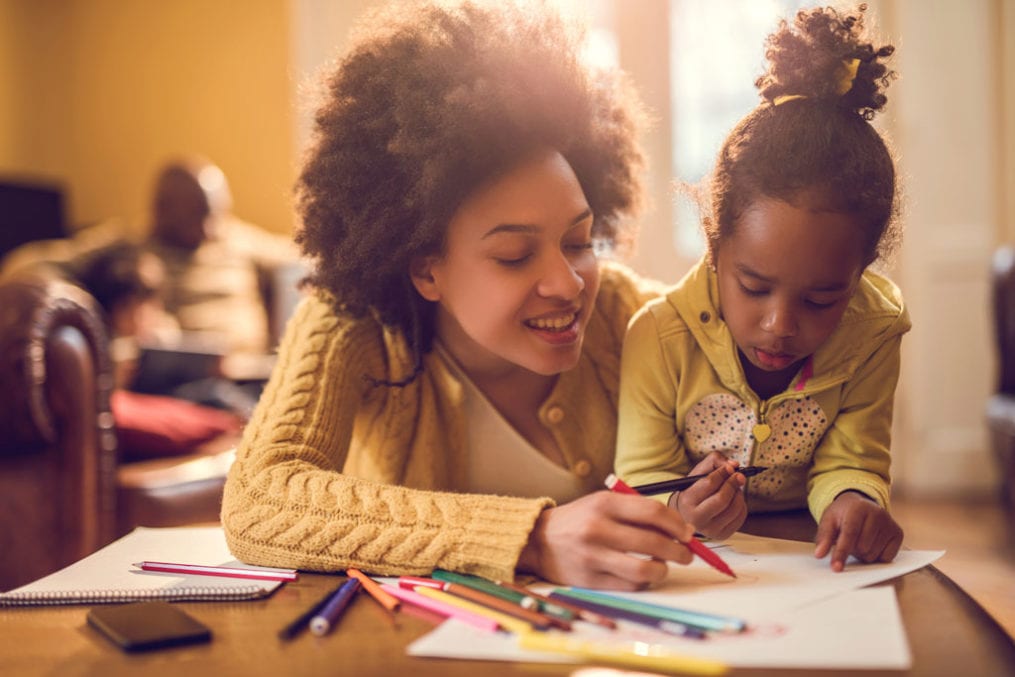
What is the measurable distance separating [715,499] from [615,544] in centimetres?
12

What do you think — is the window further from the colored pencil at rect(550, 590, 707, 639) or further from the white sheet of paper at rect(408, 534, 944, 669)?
the colored pencil at rect(550, 590, 707, 639)

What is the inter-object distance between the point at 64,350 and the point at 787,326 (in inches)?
61.9

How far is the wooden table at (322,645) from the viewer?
619 mm

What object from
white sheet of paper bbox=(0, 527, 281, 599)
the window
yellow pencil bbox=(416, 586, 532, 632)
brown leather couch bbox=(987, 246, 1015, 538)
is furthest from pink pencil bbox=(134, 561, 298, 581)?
the window

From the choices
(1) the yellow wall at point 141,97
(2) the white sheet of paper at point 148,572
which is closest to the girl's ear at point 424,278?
(2) the white sheet of paper at point 148,572

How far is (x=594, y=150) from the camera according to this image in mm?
1207

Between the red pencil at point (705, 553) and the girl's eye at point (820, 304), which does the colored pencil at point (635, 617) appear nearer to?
the red pencil at point (705, 553)

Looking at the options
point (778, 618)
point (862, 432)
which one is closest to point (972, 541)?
point (862, 432)

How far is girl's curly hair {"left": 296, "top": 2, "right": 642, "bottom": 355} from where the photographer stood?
106 centimetres

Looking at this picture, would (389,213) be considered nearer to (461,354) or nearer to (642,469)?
(461,354)

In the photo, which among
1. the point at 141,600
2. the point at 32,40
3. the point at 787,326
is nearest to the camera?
the point at 141,600

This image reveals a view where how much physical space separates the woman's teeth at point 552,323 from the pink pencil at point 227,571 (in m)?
0.37

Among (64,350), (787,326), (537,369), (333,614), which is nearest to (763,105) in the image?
(787,326)

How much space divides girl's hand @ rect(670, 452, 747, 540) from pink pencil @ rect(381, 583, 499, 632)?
238mm
